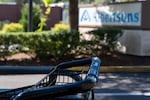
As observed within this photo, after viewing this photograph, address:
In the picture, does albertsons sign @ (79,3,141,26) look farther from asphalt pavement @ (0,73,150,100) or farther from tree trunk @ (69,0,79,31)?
asphalt pavement @ (0,73,150,100)

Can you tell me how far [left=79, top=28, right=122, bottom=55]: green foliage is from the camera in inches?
564

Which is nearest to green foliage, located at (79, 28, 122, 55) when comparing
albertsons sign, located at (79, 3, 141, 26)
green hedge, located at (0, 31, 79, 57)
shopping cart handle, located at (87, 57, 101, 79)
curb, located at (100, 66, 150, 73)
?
green hedge, located at (0, 31, 79, 57)

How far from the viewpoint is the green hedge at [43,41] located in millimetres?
13789

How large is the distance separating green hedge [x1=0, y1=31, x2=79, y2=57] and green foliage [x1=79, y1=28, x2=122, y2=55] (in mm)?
563

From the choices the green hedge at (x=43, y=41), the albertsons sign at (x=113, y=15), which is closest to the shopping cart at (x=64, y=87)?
the green hedge at (x=43, y=41)

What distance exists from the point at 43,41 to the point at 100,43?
6.06 feet

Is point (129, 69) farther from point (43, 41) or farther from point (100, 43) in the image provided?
point (43, 41)

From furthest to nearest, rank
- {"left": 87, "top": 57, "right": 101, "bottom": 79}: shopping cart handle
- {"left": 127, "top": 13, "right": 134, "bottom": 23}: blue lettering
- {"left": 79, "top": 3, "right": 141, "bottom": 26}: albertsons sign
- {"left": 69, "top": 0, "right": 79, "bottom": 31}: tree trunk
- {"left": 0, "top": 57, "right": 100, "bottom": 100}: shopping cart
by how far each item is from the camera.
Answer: {"left": 127, "top": 13, "right": 134, "bottom": 23}: blue lettering, {"left": 79, "top": 3, "right": 141, "bottom": 26}: albertsons sign, {"left": 69, "top": 0, "right": 79, "bottom": 31}: tree trunk, {"left": 87, "top": 57, "right": 101, "bottom": 79}: shopping cart handle, {"left": 0, "top": 57, "right": 100, "bottom": 100}: shopping cart

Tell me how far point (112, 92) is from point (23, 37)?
16.7ft

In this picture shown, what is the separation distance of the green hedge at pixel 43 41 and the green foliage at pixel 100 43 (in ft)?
1.85

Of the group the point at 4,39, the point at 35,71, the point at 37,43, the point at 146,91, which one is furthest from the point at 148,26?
the point at 35,71

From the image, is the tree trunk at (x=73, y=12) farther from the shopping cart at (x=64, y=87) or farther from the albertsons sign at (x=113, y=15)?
the shopping cart at (x=64, y=87)

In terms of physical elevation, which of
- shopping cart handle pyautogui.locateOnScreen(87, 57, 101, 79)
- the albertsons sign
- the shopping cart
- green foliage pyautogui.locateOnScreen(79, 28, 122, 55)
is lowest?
green foliage pyautogui.locateOnScreen(79, 28, 122, 55)

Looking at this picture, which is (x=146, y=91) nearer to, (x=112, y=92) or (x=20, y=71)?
(x=112, y=92)
